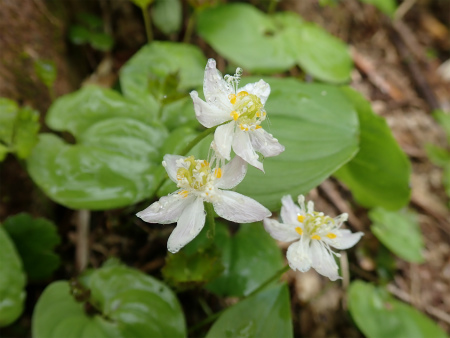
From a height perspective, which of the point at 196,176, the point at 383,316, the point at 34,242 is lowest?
the point at 383,316

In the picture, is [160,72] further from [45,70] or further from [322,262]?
[322,262]

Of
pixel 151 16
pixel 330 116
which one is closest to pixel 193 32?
pixel 151 16

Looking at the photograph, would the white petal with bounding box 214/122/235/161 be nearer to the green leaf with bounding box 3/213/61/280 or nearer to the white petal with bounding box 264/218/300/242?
the white petal with bounding box 264/218/300/242

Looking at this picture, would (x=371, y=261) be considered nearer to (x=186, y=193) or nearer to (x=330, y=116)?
(x=330, y=116)

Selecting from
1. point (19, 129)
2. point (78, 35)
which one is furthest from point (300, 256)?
point (78, 35)

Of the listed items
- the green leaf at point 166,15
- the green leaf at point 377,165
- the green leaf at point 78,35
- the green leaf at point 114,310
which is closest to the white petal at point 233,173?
the green leaf at point 114,310

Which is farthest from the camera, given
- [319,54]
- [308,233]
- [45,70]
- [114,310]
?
[319,54]
